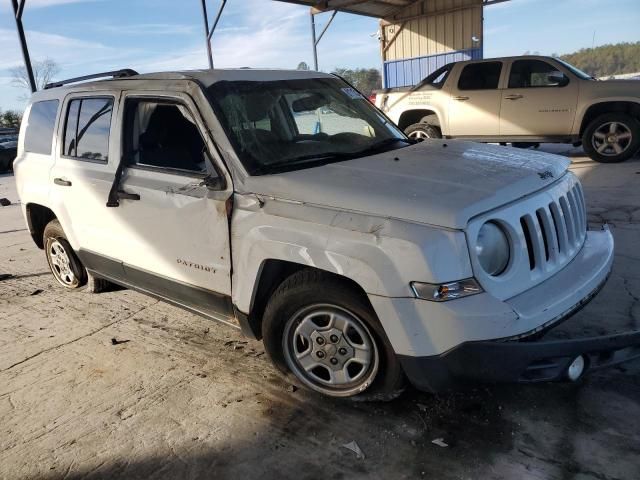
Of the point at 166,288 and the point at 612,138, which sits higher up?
the point at 612,138

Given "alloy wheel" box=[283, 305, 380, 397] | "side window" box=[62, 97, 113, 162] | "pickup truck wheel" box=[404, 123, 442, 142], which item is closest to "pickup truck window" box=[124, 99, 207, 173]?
"side window" box=[62, 97, 113, 162]

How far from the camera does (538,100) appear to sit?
9531mm

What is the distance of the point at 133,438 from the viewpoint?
2.83m

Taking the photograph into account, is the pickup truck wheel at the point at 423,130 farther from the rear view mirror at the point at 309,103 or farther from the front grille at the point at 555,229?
the front grille at the point at 555,229

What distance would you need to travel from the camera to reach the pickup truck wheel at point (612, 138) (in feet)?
29.8

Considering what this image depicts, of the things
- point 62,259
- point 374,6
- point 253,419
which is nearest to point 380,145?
point 253,419

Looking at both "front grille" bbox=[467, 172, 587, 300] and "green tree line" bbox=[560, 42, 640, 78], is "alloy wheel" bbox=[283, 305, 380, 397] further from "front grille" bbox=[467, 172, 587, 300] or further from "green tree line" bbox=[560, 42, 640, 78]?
"green tree line" bbox=[560, 42, 640, 78]

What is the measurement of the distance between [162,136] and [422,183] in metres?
1.84

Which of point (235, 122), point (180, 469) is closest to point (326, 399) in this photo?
point (180, 469)

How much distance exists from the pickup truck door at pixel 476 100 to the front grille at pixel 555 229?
23.6ft

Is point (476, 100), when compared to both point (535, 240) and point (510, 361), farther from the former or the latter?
point (510, 361)

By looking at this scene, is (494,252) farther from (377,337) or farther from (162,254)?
(162,254)

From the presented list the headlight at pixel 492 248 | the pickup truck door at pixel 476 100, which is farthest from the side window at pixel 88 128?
the pickup truck door at pixel 476 100

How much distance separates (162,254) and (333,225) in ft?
4.85
